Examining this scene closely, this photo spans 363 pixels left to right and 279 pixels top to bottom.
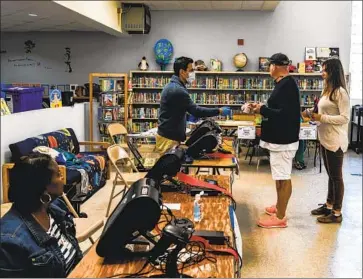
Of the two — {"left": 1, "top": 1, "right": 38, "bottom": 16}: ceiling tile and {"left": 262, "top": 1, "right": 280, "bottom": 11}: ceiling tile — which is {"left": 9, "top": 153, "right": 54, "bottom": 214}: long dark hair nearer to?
{"left": 1, "top": 1, "right": 38, "bottom": 16}: ceiling tile

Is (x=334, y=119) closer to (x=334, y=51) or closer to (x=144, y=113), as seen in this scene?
(x=144, y=113)

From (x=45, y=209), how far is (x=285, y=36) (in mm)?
7823

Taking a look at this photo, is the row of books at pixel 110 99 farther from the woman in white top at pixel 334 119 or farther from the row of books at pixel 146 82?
the woman in white top at pixel 334 119

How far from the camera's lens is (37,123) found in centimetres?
562

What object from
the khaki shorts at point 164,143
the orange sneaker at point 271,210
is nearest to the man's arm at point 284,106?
the khaki shorts at point 164,143

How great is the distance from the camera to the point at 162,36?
29.1 ft

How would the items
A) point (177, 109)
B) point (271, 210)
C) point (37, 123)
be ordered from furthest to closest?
point (37, 123), point (271, 210), point (177, 109)

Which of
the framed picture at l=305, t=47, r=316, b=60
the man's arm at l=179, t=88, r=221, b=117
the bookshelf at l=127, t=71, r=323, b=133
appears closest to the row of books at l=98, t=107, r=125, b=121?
the bookshelf at l=127, t=71, r=323, b=133

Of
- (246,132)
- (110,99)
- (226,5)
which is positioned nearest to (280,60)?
(246,132)

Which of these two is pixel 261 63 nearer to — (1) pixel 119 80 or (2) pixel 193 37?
(2) pixel 193 37

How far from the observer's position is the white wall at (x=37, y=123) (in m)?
4.84

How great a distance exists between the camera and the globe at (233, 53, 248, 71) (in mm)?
8680

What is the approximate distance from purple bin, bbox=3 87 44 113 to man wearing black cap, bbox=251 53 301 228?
119 inches

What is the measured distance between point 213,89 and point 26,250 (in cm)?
724
